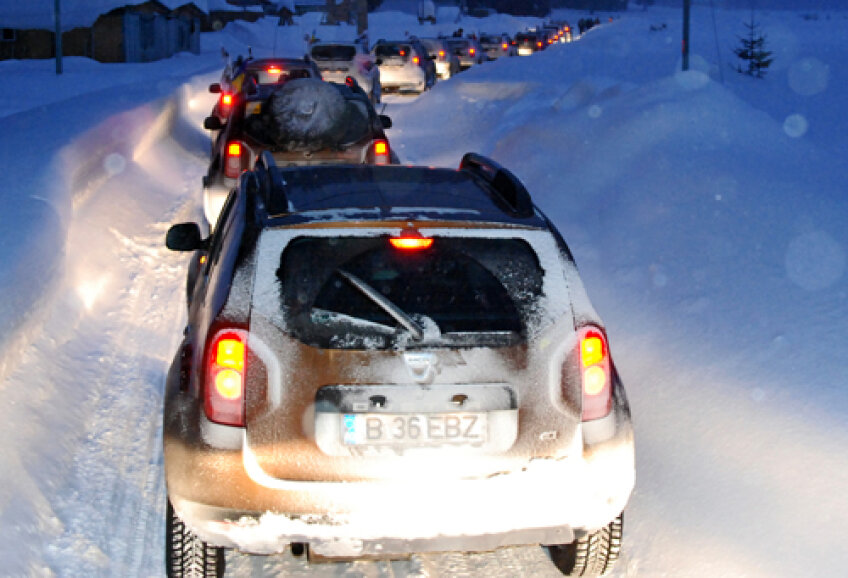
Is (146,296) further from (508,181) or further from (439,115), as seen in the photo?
(439,115)

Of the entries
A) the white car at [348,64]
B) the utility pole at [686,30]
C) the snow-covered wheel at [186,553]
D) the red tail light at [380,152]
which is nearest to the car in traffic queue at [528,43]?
the white car at [348,64]

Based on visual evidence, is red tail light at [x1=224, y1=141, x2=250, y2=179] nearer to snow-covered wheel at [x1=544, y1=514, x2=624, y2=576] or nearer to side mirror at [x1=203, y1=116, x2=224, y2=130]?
side mirror at [x1=203, y1=116, x2=224, y2=130]

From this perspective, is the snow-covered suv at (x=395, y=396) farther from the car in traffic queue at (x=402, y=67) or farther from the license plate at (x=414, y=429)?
the car in traffic queue at (x=402, y=67)

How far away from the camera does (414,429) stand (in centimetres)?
375

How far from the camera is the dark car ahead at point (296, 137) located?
Answer: 9.99 m

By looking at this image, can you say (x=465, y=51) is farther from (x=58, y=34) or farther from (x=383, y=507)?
(x=383, y=507)

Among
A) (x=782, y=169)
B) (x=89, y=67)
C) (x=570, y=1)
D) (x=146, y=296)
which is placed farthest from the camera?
(x=570, y=1)

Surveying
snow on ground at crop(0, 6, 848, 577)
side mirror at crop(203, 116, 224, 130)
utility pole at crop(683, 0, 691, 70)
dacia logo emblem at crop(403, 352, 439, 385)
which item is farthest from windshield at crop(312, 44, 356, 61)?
dacia logo emblem at crop(403, 352, 439, 385)

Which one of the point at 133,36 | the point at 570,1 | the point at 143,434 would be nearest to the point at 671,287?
the point at 143,434

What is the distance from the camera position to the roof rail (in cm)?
428

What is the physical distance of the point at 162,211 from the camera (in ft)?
39.5

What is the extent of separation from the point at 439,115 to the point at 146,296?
13847mm

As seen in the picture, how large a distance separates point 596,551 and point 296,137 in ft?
21.2

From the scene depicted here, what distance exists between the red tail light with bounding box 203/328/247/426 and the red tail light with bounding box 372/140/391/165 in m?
6.71
